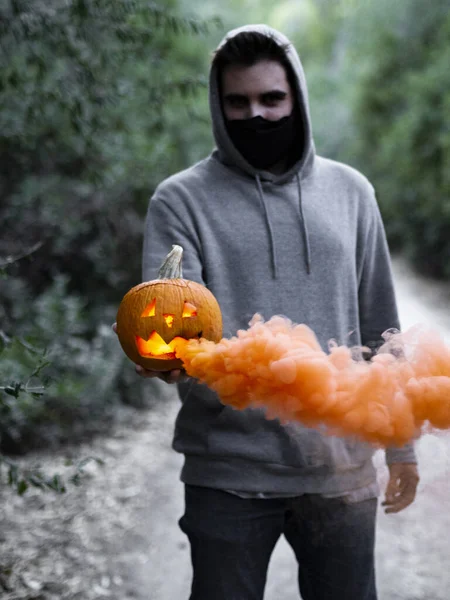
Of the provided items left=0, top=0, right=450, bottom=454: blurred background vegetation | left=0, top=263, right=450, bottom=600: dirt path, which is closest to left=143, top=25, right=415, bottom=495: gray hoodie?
left=0, top=0, right=450, bottom=454: blurred background vegetation

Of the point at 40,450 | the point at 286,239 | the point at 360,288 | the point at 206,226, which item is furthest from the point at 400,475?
the point at 40,450

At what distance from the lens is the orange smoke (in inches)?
61.0

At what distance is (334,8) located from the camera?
36.3 metres

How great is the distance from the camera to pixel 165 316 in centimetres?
192

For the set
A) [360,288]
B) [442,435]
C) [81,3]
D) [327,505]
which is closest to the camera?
[442,435]

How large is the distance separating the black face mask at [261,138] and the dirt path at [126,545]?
2011 mm

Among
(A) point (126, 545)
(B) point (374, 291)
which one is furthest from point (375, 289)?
(A) point (126, 545)

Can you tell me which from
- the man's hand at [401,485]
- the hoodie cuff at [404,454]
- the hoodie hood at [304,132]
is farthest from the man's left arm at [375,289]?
the hoodie hood at [304,132]

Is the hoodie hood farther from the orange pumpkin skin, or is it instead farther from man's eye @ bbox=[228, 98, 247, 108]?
the orange pumpkin skin

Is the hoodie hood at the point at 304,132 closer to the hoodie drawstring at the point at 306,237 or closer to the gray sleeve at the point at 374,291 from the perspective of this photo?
the hoodie drawstring at the point at 306,237

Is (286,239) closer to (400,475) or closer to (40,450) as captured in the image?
(400,475)

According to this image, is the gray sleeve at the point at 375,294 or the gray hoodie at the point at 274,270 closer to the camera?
the gray hoodie at the point at 274,270

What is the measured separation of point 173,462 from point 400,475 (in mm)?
4217

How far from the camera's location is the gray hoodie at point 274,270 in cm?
214
